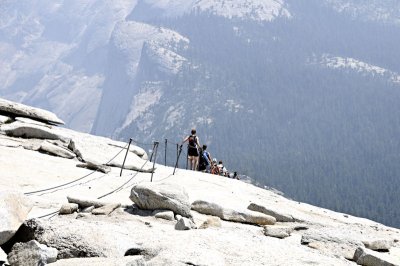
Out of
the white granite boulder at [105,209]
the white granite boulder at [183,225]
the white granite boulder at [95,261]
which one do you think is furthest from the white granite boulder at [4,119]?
the white granite boulder at [95,261]

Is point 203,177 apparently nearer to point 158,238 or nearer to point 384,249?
point 384,249

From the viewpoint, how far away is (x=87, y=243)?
8.84 metres

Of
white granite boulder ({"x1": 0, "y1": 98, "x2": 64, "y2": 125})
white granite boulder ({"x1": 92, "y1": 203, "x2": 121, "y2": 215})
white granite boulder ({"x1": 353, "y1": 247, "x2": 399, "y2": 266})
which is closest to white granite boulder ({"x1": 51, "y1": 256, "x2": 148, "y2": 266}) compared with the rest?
white granite boulder ({"x1": 92, "y1": 203, "x2": 121, "y2": 215})

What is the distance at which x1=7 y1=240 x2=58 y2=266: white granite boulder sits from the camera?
7.77 m

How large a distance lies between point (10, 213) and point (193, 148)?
1928cm

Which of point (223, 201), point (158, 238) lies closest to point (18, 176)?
point (223, 201)

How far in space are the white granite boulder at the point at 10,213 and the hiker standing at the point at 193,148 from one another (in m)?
17.3

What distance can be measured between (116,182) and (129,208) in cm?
530

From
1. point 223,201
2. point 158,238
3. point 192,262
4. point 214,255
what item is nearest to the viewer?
point 192,262

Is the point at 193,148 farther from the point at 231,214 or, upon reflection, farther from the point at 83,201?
the point at 83,201

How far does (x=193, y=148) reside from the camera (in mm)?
27672

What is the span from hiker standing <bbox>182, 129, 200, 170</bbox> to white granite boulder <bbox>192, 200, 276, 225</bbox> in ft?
36.2

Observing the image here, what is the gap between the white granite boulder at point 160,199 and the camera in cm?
1356

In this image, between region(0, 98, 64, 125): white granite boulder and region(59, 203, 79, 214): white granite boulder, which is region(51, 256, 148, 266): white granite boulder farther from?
region(0, 98, 64, 125): white granite boulder
